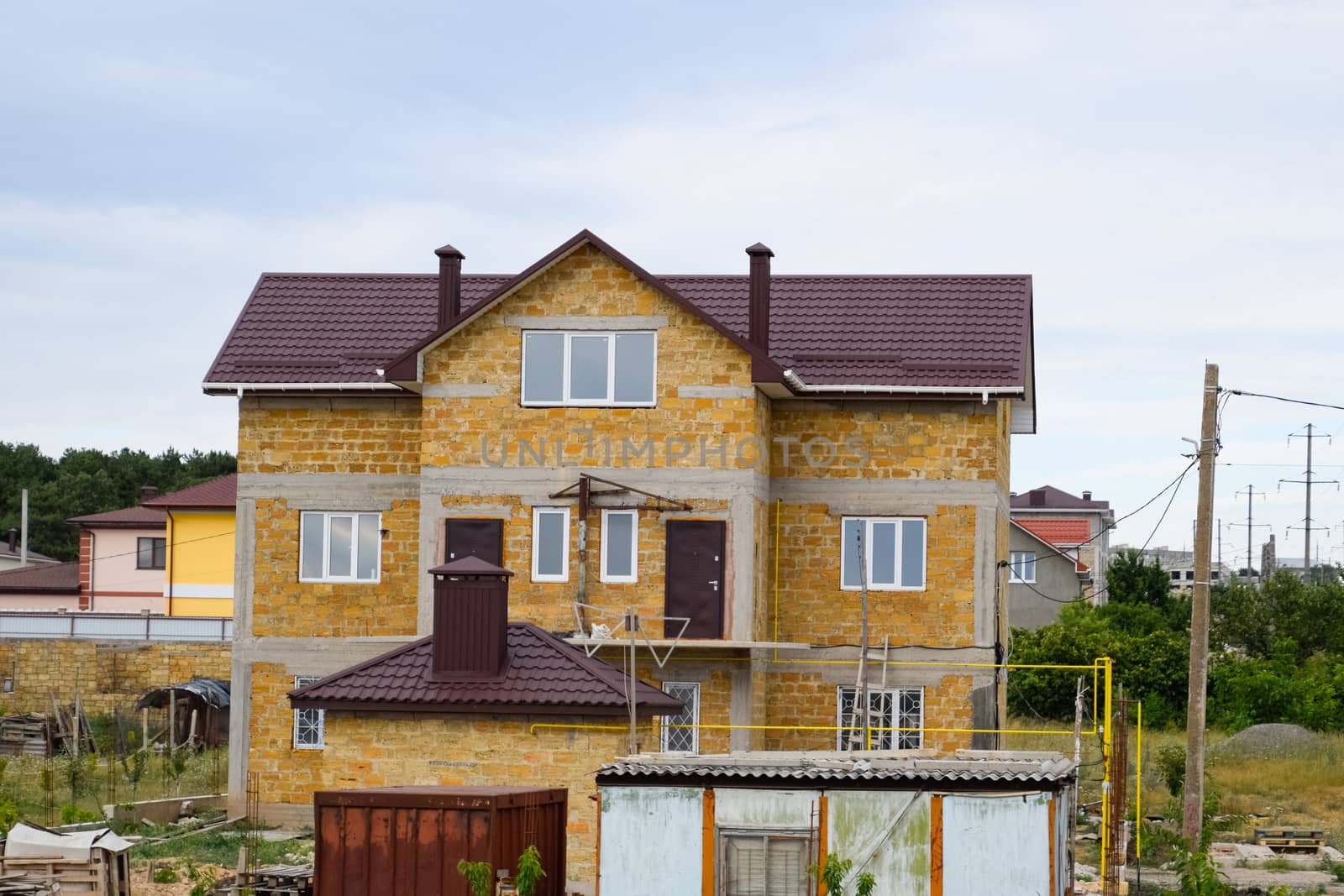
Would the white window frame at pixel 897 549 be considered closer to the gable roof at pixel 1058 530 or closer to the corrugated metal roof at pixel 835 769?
the corrugated metal roof at pixel 835 769

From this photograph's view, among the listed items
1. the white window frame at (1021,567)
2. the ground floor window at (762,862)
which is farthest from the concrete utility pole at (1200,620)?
the white window frame at (1021,567)

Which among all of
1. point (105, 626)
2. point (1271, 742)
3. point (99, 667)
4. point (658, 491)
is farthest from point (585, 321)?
point (105, 626)

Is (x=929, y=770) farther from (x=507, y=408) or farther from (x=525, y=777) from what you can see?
(x=507, y=408)

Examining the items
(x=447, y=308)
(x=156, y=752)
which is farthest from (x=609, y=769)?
(x=156, y=752)

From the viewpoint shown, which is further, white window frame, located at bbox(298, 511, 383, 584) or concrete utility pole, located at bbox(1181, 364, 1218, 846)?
white window frame, located at bbox(298, 511, 383, 584)

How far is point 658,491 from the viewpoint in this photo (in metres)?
28.6

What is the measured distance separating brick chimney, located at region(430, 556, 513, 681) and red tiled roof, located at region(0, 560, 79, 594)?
142 feet

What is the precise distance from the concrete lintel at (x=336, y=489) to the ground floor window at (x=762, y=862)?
13143 mm

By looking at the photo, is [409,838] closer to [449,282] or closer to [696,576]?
[696,576]

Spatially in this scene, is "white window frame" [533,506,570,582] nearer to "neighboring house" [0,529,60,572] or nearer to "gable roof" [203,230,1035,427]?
"gable roof" [203,230,1035,427]

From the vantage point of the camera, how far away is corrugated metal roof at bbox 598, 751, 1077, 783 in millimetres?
18391

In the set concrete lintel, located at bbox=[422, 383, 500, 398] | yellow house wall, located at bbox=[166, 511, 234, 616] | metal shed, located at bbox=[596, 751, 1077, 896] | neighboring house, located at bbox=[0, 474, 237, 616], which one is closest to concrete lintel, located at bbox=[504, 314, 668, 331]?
concrete lintel, located at bbox=[422, 383, 500, 398]

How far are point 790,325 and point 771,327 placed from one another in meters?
0.32

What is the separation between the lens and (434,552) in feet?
95.3
